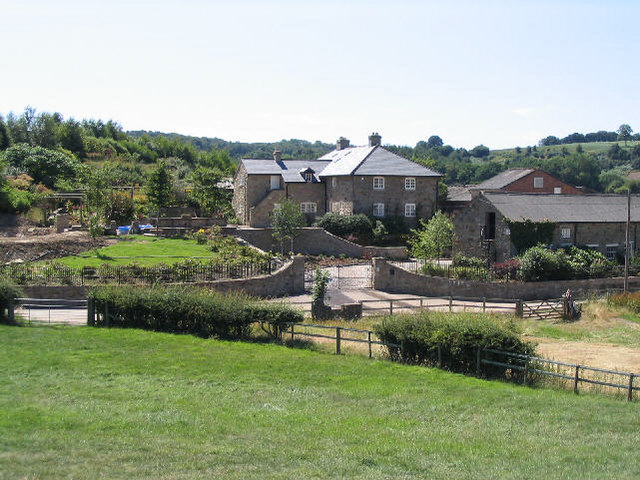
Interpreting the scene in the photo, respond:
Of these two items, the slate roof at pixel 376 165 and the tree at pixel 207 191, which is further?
the tree at pixel 207 191

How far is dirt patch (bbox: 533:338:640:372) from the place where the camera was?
22.2 meters

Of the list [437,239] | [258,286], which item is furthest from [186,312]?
[437,239]

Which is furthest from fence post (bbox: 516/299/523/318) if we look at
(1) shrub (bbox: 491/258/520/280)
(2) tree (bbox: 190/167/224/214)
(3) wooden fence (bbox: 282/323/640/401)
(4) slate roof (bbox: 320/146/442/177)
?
(2) tree (bbox: 190/167/224/214)

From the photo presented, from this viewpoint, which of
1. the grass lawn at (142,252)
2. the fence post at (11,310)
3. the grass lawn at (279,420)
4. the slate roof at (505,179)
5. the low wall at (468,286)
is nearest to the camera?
the grass lawn at (279,420)

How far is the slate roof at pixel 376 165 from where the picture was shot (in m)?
52.1

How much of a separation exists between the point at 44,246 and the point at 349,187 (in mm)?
23631

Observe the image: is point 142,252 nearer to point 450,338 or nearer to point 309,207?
point 309,207

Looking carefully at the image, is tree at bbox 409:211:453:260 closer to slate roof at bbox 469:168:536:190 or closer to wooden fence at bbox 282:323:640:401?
wooden fence at bbox 282:323:640:401

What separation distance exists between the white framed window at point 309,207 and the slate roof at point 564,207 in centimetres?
1703

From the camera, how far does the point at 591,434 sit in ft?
42.4

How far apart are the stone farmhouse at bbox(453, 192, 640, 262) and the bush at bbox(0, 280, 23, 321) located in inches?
1062

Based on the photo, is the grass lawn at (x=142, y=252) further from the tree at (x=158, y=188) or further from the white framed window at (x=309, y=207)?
the white framed window at (x=309, y=207)

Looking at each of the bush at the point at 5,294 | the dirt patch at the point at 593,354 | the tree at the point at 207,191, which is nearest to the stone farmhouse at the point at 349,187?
the tree at the point at 207,191

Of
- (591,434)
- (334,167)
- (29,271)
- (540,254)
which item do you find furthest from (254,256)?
(591,434)
